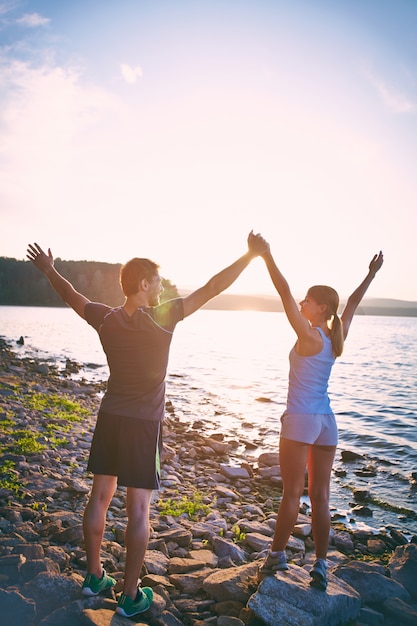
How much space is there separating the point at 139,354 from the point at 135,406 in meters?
0.42

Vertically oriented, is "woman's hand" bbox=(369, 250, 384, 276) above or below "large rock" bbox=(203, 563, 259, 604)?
above

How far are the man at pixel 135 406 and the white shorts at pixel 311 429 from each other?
1171 millimetres

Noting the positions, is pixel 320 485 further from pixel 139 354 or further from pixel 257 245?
pixel 257 245

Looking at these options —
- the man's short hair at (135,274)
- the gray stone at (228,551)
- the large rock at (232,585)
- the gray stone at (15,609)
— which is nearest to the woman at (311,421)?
the large rock at (232,585)

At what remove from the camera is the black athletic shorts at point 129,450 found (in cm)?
365

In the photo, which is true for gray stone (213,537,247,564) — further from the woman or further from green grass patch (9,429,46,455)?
green grass patch (9,429,46,455)

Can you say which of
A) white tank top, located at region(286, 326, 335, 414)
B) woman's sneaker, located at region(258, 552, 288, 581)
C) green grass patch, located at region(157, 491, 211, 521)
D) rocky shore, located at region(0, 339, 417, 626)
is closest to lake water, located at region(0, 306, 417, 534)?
rocky shore, located at region(0, 339, 417, 626)

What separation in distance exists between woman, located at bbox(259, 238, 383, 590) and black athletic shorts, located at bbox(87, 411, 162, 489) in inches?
47.4

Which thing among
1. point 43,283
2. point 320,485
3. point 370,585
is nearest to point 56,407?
point 370,585

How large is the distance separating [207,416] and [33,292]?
138629mm

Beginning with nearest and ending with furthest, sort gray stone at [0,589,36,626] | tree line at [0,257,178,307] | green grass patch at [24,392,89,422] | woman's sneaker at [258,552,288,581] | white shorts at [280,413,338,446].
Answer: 1. gray stone at [0,589,36,626]
2. white shorts at [280,413,338,446]
3. woman's sneaker at [258,552,288,581]
4. green grass patch at [24,392,89,422]
5. tree line at [0,257,178,307]

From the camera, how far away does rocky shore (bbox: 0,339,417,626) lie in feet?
12.8

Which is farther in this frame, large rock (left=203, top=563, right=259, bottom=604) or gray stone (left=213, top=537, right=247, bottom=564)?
gray stone (left=213, top=537, right=247, bottom=564)

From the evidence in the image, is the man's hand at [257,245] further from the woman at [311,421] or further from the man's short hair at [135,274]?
the man's short hair at [135,274]
